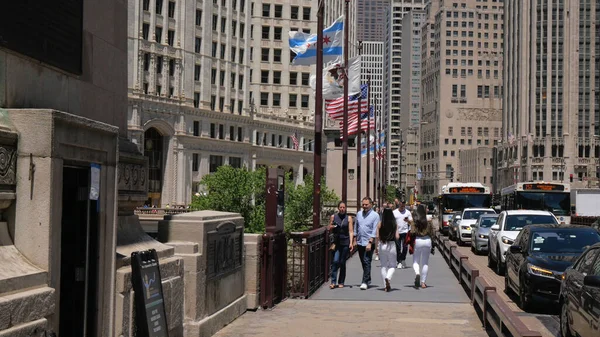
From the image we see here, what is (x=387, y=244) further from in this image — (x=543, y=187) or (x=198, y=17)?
(x=198, y=17)

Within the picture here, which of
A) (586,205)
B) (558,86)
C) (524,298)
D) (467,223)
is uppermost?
(558,86)

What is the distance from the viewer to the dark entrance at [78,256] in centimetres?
750

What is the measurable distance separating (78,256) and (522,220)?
65.3 feet

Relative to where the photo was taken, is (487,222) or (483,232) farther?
(487,222)

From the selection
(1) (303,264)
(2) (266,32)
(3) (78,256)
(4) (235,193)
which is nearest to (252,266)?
(1) (303,264)

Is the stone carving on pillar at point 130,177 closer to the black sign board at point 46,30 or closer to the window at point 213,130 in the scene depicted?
the black sign board at point 46,30

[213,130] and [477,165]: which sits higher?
[477,165]

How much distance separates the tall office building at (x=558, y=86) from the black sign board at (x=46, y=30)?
139 m

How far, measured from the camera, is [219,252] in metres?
11.7

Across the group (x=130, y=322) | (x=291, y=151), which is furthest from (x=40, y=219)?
(x=291, y=151)

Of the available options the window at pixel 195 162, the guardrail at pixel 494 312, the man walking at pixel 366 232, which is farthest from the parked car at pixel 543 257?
the window at pixel 195 162

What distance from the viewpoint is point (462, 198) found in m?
50.3

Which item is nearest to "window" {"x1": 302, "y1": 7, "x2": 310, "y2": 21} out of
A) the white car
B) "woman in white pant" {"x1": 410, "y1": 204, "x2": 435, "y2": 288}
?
A: the white car

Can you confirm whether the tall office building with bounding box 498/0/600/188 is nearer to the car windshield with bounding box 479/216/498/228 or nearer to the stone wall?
the car windshield with bounding box 479/216/498/228
